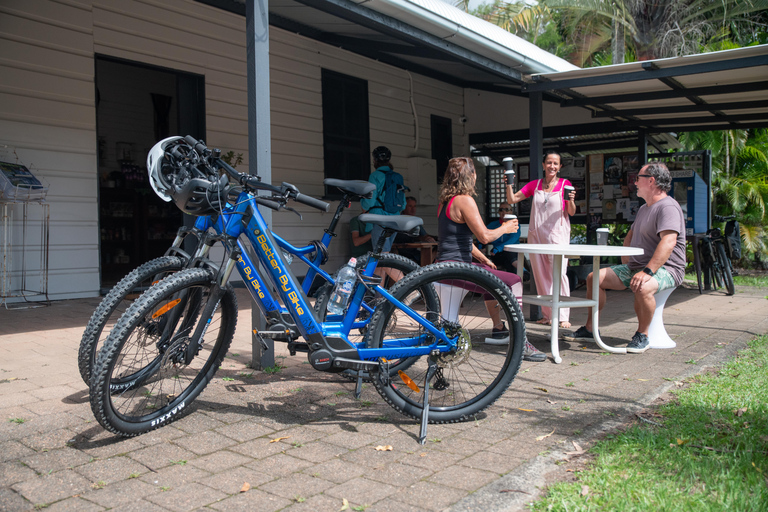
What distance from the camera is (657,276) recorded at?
496 cm

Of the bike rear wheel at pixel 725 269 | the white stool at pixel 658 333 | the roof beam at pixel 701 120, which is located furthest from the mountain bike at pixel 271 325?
the bike rear wheel at pixel 725 269

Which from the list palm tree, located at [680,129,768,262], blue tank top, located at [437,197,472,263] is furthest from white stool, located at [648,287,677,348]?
palm tree, located at [680,129,768,262]

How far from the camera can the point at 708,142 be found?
14.5 m

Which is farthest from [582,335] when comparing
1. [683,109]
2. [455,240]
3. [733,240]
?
[733,240]

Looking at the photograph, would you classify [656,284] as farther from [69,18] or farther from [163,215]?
[163,215]

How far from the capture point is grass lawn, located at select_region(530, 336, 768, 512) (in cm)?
232

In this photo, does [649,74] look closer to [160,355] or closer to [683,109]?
[683,109]

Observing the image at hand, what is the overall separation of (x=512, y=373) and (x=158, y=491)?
1.82 m

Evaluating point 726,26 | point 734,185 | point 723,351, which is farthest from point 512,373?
point 726,26

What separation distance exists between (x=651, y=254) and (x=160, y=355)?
153 inches

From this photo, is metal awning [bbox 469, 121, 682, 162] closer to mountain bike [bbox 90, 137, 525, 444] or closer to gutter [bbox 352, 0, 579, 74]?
gutter [bbox 352, 0, 579, 74]

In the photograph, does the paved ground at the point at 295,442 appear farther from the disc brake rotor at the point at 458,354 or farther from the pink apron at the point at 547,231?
the pink apron at the point at 547,231

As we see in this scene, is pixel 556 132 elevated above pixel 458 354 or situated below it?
above

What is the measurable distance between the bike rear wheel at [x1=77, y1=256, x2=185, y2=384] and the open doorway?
280 inches
